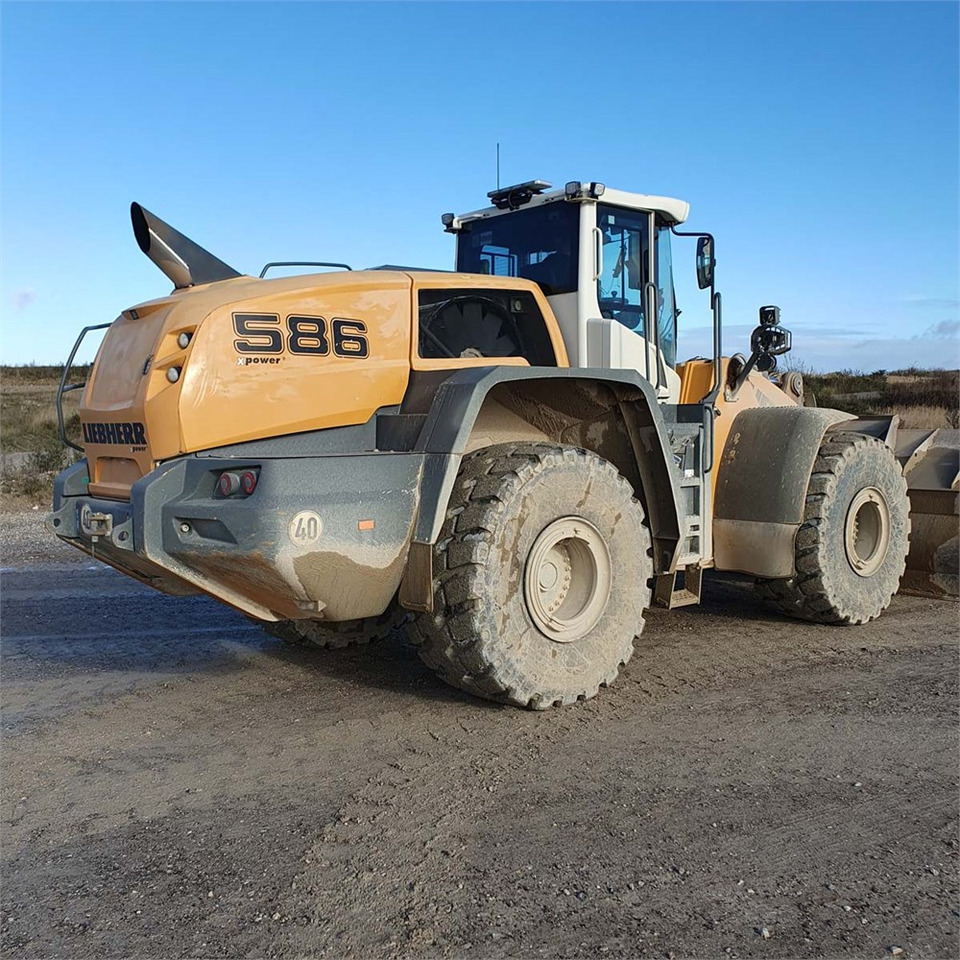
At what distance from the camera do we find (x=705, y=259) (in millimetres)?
6004

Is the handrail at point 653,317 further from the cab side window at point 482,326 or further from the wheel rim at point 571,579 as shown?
the wheel rim at point 571,579

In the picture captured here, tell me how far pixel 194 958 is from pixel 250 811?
0.98m

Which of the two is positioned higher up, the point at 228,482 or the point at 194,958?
the point at 228,482

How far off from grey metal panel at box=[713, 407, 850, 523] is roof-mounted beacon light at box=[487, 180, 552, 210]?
81.9 inches

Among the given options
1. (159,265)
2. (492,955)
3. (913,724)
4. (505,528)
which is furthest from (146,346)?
(913,724)

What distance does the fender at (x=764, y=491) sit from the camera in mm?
6223

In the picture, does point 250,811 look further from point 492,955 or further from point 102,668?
point 102,668

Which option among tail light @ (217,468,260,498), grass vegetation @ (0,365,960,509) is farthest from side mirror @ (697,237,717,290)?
grass vegetation @ (0,365,960,509)

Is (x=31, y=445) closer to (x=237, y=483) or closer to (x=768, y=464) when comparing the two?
(x=768, y=464)

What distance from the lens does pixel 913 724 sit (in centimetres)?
448

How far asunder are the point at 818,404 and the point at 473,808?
1715cm

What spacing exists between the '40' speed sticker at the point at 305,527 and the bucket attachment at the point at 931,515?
543 centimetres

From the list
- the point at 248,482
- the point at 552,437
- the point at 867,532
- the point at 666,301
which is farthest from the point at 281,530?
the point at 867,532

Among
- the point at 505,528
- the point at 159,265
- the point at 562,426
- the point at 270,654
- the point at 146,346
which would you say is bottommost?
the point at 270,654
